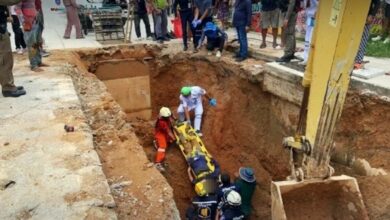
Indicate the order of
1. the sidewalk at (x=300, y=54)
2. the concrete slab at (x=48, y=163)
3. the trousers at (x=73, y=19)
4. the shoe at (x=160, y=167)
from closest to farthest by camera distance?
1. the concrete slab at (x=48, y=163)
2. the sidewalk at (x=300, y=54)
3. the shoe at (x=160, y=167)
4. the trousers at (x=73, y=19)

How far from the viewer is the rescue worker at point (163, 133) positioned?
7.71 metres

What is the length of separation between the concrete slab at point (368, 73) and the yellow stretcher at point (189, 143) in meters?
3.01

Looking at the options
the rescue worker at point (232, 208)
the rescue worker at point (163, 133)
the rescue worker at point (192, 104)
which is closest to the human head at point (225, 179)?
the rescue worker at point (232, 208)

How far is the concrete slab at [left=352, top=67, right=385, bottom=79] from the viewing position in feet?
20.2

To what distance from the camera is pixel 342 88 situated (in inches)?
129

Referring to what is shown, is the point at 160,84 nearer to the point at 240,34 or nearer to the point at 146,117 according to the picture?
the point at 146,117

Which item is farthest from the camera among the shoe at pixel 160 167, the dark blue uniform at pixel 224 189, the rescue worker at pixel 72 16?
the rescue worker at pixel 72 16

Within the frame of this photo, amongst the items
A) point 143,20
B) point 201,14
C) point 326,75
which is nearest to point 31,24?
point 201,14

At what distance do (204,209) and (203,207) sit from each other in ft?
0.12

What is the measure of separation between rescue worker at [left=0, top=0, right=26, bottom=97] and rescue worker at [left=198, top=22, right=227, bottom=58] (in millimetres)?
4731

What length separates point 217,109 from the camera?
29.8ft

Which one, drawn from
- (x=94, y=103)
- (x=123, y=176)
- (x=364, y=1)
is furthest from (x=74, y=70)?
(x=364, y=1)

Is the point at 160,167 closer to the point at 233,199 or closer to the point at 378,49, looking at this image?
the point at 233,199

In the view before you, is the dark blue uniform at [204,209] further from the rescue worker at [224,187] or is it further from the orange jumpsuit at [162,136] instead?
the orange jumpsuit at [162,136]
